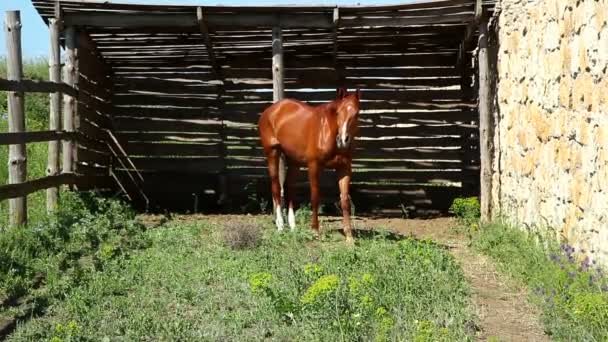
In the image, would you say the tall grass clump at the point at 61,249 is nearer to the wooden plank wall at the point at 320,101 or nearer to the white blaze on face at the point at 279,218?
the white blaze on face at the point at 279,218

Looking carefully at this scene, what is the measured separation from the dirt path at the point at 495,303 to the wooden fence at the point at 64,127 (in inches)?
187

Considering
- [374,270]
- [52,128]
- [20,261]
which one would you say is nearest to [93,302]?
[20,261]

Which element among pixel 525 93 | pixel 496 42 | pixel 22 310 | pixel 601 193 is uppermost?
pixel 496 42

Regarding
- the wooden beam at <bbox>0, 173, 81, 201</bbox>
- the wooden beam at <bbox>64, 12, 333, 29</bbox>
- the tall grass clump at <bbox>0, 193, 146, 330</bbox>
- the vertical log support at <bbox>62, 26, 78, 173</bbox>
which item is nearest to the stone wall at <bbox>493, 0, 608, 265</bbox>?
the wooden beam at <bbox>64, 12, 333, 29</bbox>

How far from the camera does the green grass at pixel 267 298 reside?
581 centimetres

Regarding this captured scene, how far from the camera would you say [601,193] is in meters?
7.08

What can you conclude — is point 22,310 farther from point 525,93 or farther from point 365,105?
point 365,105

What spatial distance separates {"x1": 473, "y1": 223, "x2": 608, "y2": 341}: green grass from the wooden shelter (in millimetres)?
3967

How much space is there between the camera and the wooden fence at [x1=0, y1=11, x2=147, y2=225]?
9.97 meters

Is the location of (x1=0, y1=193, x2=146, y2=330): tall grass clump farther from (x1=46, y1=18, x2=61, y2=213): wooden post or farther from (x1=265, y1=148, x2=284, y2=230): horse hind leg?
(x1=265, y1=148, x2=284, y2=230): horse hind leg

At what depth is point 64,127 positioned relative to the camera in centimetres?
1242

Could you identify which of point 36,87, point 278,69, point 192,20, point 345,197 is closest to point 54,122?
point 36,87

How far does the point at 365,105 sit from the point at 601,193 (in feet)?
23.7

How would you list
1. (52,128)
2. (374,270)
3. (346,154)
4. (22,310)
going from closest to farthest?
(22,310), (374,270), (346,154), (52,128)
